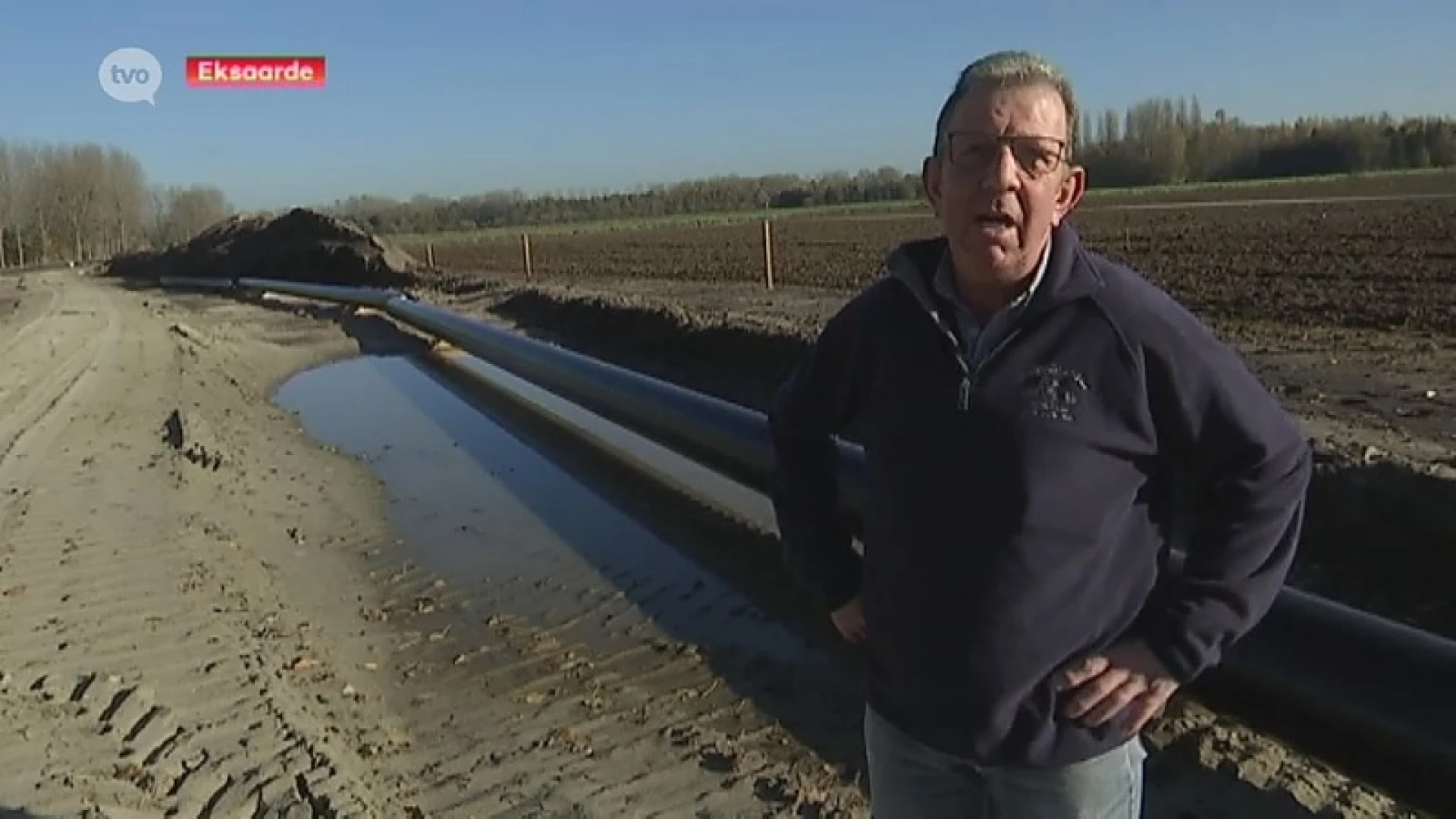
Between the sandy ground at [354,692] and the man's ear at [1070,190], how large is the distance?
2.79 meters

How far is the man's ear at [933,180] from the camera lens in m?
2.14

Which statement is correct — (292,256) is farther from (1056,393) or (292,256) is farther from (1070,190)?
(1056,393)

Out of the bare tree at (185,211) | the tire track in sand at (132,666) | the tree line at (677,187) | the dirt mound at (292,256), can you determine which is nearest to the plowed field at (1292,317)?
the dirt mound at (292,256)

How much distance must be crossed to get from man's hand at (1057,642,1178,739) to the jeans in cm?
11

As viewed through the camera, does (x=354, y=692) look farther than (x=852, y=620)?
Yes

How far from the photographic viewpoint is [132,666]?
569cm

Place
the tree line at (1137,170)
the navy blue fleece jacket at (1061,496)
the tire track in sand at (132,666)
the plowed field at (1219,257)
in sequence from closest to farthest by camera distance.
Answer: the navy blue fleece jacket at (1061,496) < the tire track in sand at (132,666) < the plowed field at (1219,257) < the tree line at (1137,170)

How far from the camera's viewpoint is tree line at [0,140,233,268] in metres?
91.0

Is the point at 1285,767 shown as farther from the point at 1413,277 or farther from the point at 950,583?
the point at 1413,277

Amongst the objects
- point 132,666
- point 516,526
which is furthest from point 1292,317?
point 132,666

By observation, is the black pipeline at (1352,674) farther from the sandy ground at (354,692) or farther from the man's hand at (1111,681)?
the man's hand at (1111,681)

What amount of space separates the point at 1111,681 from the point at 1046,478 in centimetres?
34

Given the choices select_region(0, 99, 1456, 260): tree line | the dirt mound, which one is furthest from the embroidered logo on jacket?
select_region(0, 99, 1456, 260): tree line

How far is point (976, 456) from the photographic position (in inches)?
79.7
